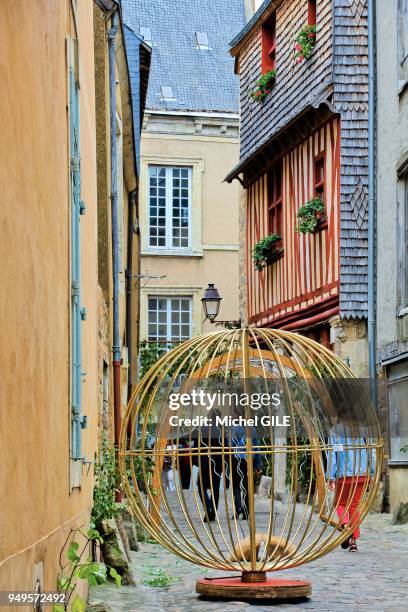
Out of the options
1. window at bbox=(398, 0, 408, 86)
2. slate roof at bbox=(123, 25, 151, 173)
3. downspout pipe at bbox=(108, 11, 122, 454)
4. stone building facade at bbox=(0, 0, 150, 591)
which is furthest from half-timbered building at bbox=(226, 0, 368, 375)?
stone building facade at bbox=(0, 0, 150, 591)

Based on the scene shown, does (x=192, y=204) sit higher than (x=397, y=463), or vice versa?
(x=192, y=204)

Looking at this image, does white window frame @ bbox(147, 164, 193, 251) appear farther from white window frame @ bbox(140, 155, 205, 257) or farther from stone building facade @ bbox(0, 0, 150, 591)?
stone building facade @ bbox(0, 0, 150, 591)

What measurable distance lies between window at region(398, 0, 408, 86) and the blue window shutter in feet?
29.0

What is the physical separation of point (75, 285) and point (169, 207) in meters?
21.2

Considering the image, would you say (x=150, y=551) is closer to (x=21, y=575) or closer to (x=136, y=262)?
(x=21, y=575)

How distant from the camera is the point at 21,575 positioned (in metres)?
3.02

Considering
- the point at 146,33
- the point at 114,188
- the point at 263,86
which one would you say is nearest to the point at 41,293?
the point at 114,188

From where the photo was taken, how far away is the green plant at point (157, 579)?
25.8 feet

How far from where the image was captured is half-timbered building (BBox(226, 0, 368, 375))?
49.1ft

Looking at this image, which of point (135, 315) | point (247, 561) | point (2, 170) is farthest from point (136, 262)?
point (2, 170)

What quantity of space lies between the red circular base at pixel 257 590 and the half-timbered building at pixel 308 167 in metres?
7.98

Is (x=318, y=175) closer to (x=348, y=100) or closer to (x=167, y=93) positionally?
(x=348, y=100)

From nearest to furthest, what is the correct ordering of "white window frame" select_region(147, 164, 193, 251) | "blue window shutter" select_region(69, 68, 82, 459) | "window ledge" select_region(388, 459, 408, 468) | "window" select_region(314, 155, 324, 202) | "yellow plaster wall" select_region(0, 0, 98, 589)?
1. "yellow plaster wall" select_region(0, 0, 98, 589)
2. "blue window shutter" select_region(69, 68, 82, 459)
3. "window ledge" select_region(388, 459, 408, 468)
4. "window" select_region(314, 155, 324, 202)
5. "white window frame" select_region(147, 164, 193, 251)

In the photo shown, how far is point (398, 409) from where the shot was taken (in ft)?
47.2
